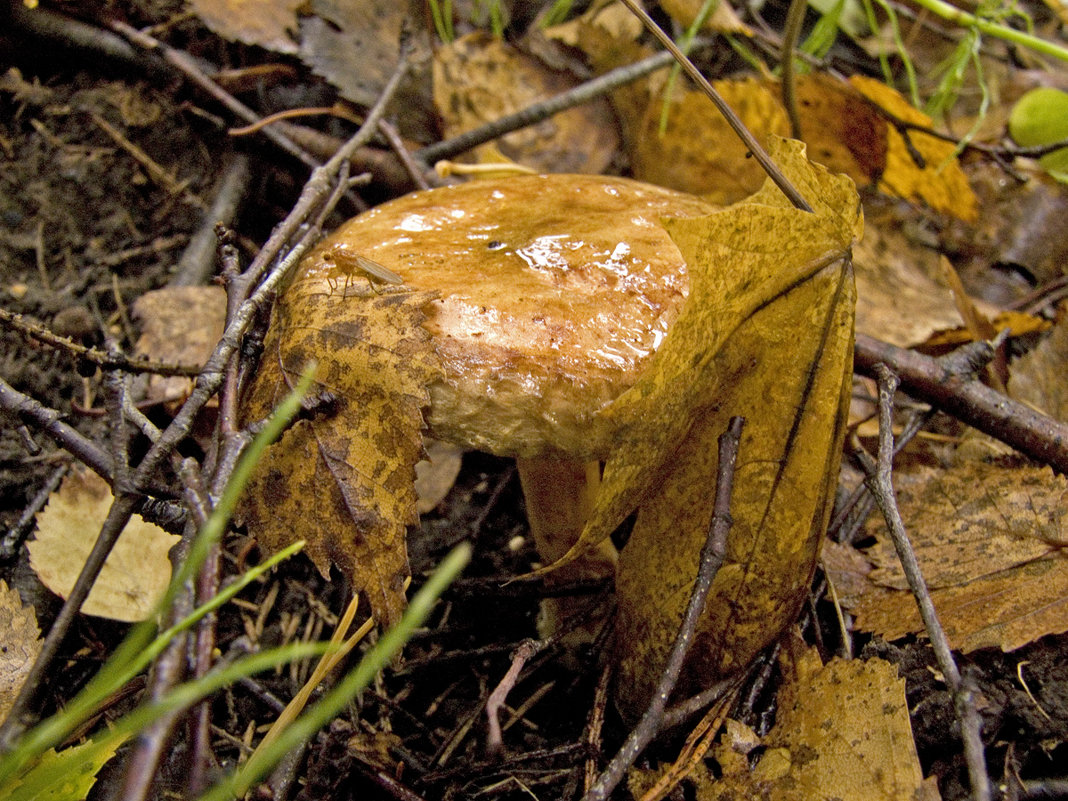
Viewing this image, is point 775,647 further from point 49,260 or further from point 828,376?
point 49,260

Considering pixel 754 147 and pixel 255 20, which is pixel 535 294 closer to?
pixel 754 147

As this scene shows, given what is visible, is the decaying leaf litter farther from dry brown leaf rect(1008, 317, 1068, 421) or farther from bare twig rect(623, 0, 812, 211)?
bare twig rect(623, 0, 812, 211)

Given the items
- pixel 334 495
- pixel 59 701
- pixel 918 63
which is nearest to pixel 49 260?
pixel 59 701

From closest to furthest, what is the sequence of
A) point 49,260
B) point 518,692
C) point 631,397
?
point 631,397, point 518,692, point 49,260

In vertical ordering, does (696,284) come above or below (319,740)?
above

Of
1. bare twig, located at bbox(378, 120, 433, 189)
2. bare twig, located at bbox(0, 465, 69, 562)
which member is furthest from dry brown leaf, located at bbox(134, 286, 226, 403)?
bare twig, located at bbox(378, 120, 433, 189)

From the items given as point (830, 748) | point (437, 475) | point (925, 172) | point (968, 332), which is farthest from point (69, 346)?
point (925, 172)

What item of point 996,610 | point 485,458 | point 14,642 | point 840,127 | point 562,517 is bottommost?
point 485,458
